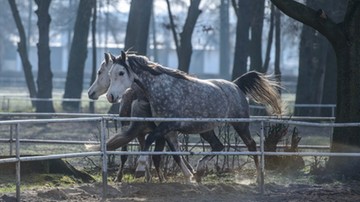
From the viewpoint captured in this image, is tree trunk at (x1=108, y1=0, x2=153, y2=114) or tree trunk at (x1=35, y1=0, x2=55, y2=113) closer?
tree trunk at (x1=108, y1=0, x2=153, y2=114)

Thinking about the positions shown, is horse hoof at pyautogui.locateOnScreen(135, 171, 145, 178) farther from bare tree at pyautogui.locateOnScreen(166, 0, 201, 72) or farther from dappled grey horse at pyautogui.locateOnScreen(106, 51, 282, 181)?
bare tree at pyautogui.locateOnScreen(166, 0, 201, 72)

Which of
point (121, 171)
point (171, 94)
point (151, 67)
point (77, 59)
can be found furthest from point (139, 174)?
point (77, 59)

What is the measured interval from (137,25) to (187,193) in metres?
20.7

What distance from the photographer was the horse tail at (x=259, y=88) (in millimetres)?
16094

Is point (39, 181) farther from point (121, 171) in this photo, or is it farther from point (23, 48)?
point (23, 48)

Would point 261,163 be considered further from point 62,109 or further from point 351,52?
Result: point 62,109

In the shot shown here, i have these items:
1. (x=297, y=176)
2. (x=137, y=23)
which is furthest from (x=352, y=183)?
(x=137, y=23)

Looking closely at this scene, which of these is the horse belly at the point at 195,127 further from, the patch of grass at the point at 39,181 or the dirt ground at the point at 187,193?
the patch of grass at the point at 39,181

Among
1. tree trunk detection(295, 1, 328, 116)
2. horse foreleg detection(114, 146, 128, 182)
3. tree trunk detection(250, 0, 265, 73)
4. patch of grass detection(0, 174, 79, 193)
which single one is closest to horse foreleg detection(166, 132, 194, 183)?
horse foreleg detection(114, 146, 128, 182)

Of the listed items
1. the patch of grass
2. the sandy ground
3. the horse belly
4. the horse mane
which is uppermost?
the horse mane

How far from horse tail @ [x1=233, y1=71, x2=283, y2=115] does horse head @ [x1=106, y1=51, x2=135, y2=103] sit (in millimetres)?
2570

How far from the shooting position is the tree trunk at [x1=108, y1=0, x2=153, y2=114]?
1299 inches

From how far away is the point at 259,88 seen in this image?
16.1 meters

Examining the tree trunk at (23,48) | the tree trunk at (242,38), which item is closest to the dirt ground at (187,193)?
the tree trunk at (242,38)
